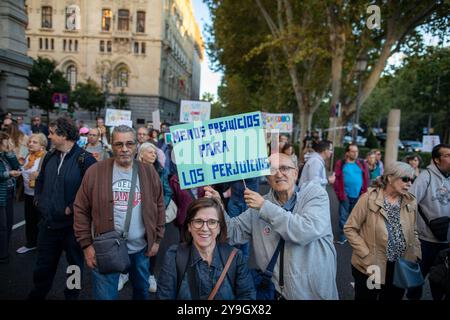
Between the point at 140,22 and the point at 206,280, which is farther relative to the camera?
the point at 140,22

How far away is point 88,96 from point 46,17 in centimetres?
886

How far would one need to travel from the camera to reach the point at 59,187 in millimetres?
3330

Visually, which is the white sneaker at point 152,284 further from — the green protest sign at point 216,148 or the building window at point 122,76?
the building window at point 122,76

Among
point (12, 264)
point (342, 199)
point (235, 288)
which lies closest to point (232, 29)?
point (342, 199)

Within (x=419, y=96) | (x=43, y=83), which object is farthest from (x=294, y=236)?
(x=419, y=96)

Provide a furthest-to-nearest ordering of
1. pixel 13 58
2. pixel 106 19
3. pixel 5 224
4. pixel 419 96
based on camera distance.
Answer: pixel 106 19 → pixel 419 96 → pixel 13 58 → pixel 5 224

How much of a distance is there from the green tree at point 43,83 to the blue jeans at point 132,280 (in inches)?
1385

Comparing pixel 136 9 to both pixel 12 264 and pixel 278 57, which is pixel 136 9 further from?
pixel 12 264

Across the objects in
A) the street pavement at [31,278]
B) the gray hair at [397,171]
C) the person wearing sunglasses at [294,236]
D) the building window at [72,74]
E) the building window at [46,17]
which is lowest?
the street pavement at [31,278]

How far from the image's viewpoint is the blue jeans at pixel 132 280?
285 cm

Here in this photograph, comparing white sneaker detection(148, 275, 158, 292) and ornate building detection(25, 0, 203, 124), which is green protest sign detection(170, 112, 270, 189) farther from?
ornate building detection(25, 0, 203, 124)

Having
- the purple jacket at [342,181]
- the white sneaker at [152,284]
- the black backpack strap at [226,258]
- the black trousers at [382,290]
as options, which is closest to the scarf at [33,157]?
the white sneaker at [152,284]

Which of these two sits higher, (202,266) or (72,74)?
(72,74)

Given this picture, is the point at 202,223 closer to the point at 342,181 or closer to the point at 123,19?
the point at 342,181
